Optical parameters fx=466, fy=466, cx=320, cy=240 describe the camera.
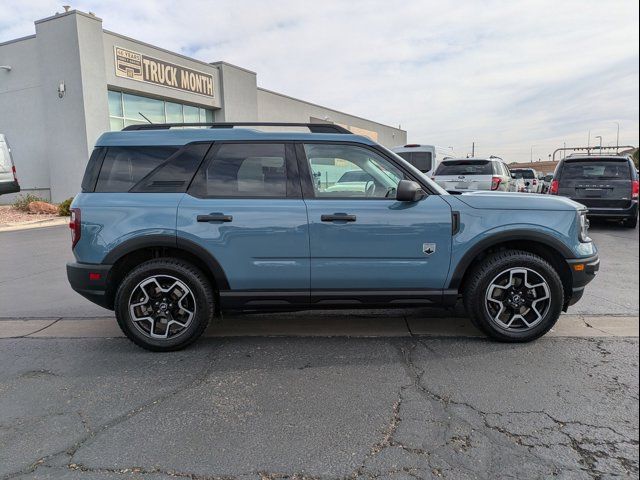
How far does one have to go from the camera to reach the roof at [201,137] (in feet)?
13.5

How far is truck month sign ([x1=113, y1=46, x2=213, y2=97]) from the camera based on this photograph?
61.2 ft

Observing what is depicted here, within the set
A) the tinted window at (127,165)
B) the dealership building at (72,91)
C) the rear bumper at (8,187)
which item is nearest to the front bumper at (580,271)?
the tinted window at (127,165)

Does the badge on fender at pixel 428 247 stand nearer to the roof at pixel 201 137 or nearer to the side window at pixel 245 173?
the roof at pixel 201 137

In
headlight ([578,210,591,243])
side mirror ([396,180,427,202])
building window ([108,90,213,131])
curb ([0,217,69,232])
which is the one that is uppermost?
building window ([108,90,213,131])

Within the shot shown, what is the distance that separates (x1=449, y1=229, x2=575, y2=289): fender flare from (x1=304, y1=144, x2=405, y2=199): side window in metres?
0.84

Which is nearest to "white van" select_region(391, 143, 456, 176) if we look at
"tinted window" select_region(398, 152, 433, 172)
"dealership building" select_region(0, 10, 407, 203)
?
"tinted window" select_region(398, 152, 433, 172)

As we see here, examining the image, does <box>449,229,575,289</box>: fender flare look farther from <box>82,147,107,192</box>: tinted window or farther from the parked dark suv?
the parked dark suv

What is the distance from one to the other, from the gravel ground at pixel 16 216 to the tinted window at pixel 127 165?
1257 cm

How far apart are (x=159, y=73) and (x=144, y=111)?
5.83 feet

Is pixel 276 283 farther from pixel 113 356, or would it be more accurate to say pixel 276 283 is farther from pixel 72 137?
pixel 72 137

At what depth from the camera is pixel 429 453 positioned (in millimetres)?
2576

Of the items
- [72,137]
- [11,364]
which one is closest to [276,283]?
[11,364]

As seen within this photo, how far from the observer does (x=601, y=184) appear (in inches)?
407

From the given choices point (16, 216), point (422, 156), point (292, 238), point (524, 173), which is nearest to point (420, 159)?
point (422, 156)
